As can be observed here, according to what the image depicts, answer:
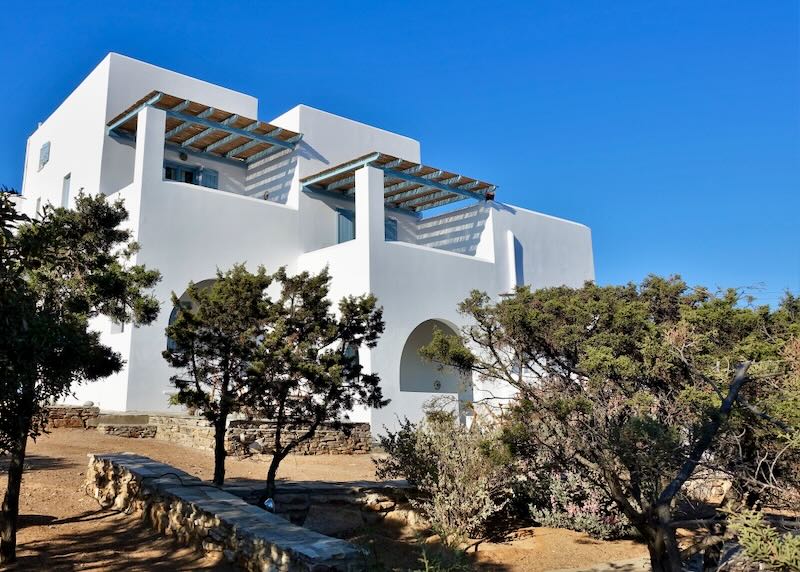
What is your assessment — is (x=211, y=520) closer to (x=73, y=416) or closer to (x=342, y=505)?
(x=342, y=505)

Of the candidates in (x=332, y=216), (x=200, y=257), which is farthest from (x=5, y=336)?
(x=332, y=216)

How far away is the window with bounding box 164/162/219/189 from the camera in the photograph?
17.3 m

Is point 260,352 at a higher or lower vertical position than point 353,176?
lower

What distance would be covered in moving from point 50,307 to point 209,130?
10.7 m

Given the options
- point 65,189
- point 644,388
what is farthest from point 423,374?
point 644,388

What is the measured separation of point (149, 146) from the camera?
14602 millimetres

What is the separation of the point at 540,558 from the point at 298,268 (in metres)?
11.3

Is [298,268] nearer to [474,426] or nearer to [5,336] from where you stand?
[474,426]

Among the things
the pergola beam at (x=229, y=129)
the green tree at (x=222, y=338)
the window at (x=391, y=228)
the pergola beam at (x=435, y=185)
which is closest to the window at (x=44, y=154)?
the pergola beam at (x=229, y=129)

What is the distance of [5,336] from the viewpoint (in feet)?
15.7

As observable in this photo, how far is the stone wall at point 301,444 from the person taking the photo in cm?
1211

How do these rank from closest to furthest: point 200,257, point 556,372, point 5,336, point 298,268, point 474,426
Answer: point 5,336, point 556,372, point 474,426, point 200,257, point 298,268

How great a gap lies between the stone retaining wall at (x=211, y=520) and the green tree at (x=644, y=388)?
235cm

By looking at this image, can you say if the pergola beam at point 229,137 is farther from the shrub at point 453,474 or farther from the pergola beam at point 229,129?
the shrub at point 453,474
